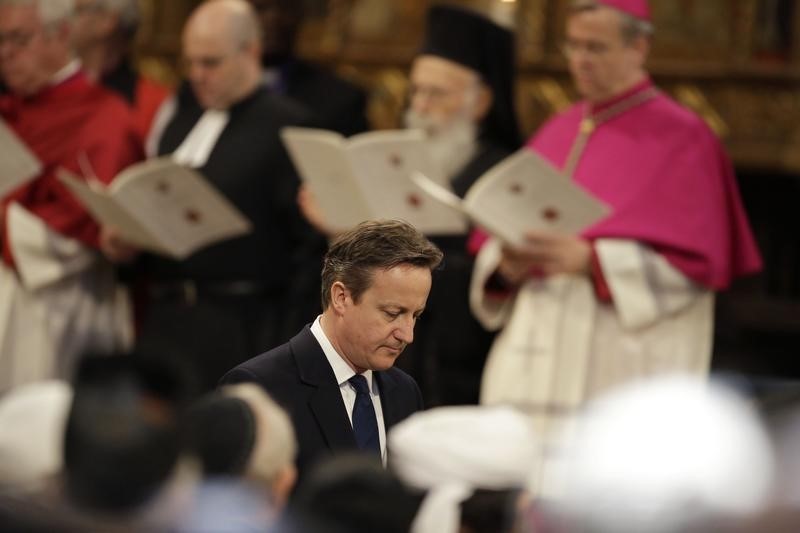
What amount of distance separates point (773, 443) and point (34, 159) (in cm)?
496

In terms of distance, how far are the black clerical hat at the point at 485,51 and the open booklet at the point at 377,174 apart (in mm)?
932

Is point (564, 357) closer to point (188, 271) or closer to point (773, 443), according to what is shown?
point (188, 271)

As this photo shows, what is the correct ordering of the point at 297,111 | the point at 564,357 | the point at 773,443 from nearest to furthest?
the point at 773,443 < the point at 564,357 < the point at 297,111

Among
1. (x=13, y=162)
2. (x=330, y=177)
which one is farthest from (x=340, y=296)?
(x=13, y=162)

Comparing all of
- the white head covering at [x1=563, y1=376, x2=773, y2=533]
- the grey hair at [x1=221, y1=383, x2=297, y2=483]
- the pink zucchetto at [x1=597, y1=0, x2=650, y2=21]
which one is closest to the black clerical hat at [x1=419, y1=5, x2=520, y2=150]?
the pink zucchetto at [x1=597, y1=0, x2=650, y2=21]

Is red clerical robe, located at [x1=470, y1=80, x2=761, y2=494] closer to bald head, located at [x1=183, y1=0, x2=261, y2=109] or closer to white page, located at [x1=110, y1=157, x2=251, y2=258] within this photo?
white page, located at [x1=110, y1=157, x2=251, y2=258]

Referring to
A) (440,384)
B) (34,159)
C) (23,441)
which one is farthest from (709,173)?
(23,441)

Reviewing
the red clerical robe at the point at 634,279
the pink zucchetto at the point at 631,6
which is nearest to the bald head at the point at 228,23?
the red clerical robe at the point at 634,279

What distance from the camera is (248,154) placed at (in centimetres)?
757

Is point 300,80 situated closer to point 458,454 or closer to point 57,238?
point 57,238

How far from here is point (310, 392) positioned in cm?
313

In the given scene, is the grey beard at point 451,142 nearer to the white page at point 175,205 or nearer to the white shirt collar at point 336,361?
the white page at point 175,205

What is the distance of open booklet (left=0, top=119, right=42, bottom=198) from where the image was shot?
275 inches

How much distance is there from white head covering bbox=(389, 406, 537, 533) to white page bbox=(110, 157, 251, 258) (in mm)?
3994
